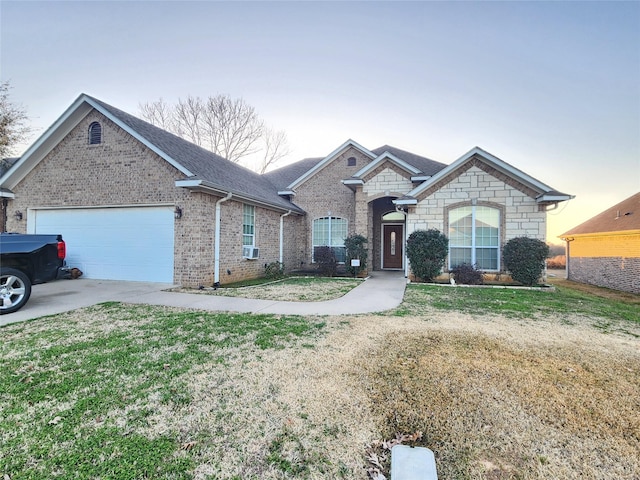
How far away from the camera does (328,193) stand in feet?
53.0

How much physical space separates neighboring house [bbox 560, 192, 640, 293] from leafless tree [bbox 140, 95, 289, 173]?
25.6 meters

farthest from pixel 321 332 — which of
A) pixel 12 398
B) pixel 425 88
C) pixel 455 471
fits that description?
pixel 425 88

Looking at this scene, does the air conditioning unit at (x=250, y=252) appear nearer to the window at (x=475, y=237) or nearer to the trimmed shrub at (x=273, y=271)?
the trimmed shrub at (x=273, y=271)

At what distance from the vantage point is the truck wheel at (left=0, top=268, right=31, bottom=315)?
5840 mm

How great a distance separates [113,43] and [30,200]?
6.96 m

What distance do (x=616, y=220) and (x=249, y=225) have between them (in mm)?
16490

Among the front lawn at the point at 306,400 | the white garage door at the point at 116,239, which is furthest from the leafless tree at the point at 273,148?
the front lawn at the point at 306,400

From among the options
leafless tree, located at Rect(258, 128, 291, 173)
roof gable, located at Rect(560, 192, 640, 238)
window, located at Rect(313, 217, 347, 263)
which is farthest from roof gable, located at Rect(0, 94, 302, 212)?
leafless tree, located at Rect(258, 128, 291, 173)

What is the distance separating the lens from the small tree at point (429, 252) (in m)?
11.5

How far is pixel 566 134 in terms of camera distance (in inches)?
519

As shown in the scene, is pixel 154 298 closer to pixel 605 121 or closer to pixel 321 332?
pixel 321 332

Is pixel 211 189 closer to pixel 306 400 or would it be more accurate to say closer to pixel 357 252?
pixel 357 252

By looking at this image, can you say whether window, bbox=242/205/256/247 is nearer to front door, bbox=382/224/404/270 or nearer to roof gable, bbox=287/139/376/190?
roof gable, bbox=287/139/376/190

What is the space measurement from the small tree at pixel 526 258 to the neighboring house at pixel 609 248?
4719 millimetres
